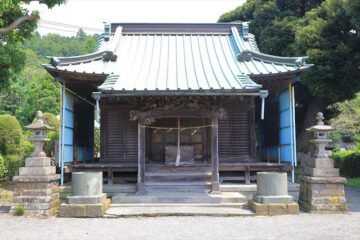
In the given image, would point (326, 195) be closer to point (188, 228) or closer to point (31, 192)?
point (188, 228)

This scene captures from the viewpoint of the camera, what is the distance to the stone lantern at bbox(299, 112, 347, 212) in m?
9.82

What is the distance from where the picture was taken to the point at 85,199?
9.55 meters

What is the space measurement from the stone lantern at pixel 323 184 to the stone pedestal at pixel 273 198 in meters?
0.64

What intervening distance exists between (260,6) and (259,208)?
19878 millimetres

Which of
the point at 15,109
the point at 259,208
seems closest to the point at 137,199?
the point at 259,208

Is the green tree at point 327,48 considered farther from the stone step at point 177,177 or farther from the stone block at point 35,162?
the stone block at point 35,162

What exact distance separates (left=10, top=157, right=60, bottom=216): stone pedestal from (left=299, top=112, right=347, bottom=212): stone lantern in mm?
6544

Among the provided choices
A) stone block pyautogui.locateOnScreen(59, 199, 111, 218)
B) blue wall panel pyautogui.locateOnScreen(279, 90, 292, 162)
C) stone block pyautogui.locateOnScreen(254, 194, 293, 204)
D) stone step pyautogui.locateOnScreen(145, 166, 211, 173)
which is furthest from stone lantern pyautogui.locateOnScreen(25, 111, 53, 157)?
blue wall panel pyautogui.locateOnScreen(279, 90, 292, 162)

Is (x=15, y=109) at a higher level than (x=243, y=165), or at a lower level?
higher

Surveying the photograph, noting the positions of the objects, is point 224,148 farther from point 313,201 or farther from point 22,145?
point 22,145

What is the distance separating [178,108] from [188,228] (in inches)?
174

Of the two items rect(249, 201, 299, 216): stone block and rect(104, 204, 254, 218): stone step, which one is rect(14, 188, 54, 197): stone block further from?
rect(249, 201, 299, 216): stone block

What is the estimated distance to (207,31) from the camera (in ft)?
54.1

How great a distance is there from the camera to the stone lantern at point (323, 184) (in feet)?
32.2
